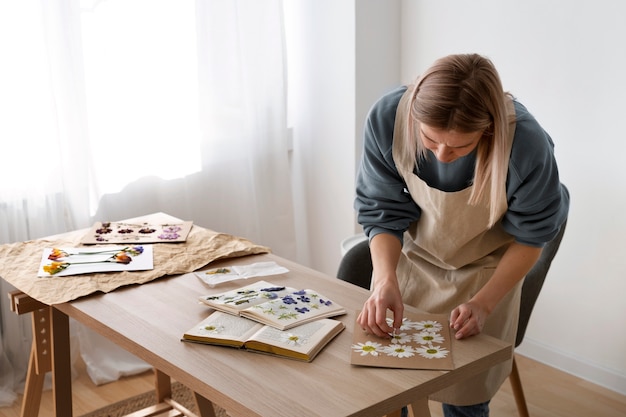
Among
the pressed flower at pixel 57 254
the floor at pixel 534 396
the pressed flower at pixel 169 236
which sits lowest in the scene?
the floor at pixel 534 396

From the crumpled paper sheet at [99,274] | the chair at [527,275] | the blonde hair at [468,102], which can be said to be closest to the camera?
the blonde hair at [468,102]

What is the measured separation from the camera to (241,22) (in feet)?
11.3

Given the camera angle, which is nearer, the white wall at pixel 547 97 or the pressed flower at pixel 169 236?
the pressed flower at pixel 169 236

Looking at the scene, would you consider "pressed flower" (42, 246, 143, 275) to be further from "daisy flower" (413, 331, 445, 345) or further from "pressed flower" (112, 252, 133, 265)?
"daisy flower" (413, 331, 445, 345)

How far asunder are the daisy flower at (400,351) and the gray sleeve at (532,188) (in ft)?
1.35

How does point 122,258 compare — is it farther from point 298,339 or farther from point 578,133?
point 578,133

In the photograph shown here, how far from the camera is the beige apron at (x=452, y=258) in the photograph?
190cm

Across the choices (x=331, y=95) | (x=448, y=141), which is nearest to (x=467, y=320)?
(x=448, y=141)

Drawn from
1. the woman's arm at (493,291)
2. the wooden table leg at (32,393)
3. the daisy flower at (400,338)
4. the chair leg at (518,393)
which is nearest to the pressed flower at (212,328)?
the daisy flower at (400,338)

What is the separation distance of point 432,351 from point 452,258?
1.29 ft

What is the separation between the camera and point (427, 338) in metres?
1.71

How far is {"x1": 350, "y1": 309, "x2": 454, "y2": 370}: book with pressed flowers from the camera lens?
1605mm

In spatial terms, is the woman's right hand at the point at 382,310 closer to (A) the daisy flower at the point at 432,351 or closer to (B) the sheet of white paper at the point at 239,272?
(A) the daisy flower at the point at 432,351

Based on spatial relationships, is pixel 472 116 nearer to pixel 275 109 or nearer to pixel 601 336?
pixel 601 336
